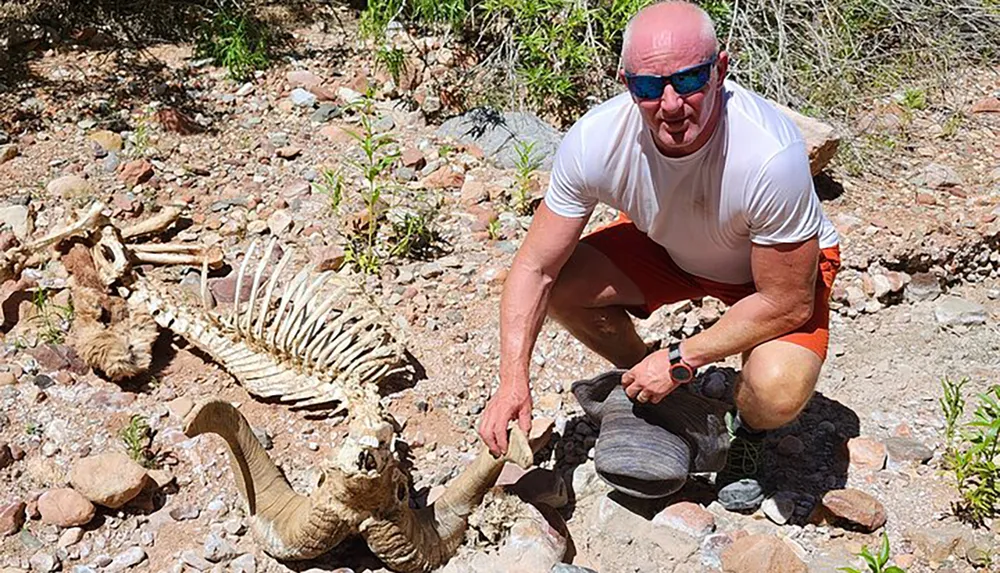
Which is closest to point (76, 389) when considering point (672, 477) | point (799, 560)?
point (672, 477)

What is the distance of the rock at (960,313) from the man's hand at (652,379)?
1.76 m

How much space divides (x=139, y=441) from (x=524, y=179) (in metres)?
2.04

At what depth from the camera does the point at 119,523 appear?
2973 mm

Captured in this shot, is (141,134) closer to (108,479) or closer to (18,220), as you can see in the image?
(18,220)

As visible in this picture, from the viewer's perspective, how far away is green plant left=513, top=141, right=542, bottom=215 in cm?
451

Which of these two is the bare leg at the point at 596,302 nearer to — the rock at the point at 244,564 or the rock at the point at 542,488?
the rock at the point at 542,488

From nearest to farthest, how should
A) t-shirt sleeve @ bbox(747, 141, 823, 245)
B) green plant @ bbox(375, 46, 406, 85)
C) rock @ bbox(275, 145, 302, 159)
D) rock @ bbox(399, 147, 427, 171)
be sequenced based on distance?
t-shirt sleeve @ bbox(747, 141, 823, 245) → rock @ bbox(399, 147, 427, 171) → rock @ bbox(275, 145, 302, 159) → green plant @ bbox(375, 46, 406, 85)

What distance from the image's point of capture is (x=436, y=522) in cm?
288

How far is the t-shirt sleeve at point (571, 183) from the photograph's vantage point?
2.77m

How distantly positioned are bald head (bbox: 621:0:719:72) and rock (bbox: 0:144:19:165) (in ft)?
11.4

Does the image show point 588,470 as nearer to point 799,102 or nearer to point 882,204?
point 882,204

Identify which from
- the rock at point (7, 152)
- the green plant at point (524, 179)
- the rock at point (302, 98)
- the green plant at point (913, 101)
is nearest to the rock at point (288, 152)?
the rock at point (302, 98)

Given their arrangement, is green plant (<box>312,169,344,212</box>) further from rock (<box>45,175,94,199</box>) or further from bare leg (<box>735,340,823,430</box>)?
bare leg (<box>735,340,823,430</box>)

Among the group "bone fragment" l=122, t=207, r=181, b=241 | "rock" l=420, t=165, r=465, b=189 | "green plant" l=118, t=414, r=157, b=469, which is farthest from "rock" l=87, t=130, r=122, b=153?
"green plant" l=118, t=414, r=157, b=469
